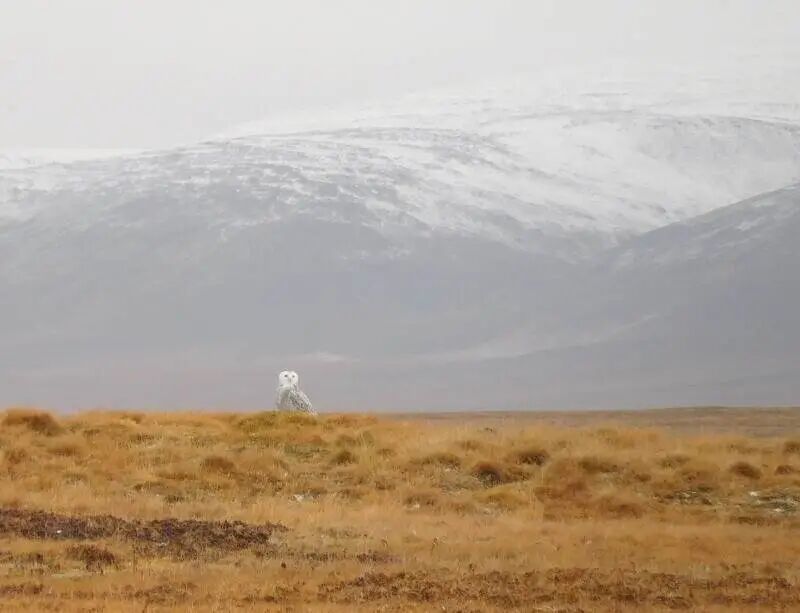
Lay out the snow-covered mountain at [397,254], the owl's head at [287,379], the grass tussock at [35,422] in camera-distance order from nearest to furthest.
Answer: the grass tussock at [35,422] → the owl's head at [287,379] → the snow-covered mountain at [397,254]

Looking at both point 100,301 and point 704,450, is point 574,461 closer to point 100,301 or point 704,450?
point 704,450


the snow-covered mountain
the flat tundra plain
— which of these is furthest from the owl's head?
the snow-covered mountain

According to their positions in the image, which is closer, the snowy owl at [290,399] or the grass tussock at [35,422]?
the grass tussock at [35,422]

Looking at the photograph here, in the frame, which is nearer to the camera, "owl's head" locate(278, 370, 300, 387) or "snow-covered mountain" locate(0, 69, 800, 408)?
"owl's head" locate(278, 370, 300, 387)

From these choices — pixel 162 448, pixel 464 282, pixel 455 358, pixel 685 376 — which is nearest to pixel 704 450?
pixel 162 448

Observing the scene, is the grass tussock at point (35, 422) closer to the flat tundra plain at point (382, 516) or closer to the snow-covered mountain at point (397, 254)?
the flat tundra plain at point (382, 516)

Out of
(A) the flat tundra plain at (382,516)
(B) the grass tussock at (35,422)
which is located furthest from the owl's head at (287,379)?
(B) the grass tussock at (35,422)

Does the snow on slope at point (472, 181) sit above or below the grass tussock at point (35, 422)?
above

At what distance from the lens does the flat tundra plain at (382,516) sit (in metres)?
14.8

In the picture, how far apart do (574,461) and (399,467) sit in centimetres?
350

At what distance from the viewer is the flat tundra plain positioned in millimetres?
14797

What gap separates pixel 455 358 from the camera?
157m

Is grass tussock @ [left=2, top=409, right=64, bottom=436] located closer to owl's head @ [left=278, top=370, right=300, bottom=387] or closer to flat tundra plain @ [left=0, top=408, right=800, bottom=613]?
flat tundra plain @ [left=0, top=408, right=800, bottom=613]

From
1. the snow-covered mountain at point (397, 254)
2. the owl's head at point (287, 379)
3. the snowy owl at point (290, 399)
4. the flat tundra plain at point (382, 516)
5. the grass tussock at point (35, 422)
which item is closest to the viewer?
the flat tundra plain at point (382, 516)
